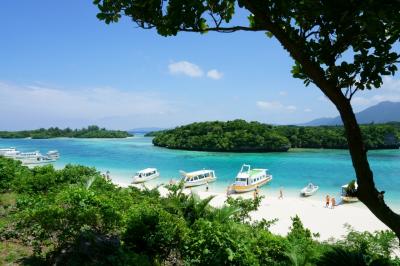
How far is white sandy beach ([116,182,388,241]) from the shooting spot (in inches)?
816

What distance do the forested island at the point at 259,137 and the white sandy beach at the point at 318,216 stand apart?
2099 inches

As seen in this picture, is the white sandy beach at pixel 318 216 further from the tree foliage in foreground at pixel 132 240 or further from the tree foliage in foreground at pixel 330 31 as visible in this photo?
the tree foliage in foreground at pixel 330 31

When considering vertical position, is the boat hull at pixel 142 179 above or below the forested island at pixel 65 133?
below

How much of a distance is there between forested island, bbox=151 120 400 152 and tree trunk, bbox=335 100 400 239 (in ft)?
258

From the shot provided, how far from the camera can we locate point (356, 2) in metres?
3.16

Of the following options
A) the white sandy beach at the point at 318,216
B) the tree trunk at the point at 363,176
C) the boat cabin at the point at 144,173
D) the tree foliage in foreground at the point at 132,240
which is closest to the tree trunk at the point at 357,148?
the tree trunk at the point at 363,176

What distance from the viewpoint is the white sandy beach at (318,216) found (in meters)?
20.7

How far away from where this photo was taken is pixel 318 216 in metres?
23.8

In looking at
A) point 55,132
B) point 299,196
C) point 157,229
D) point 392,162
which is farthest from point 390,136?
point 55,132

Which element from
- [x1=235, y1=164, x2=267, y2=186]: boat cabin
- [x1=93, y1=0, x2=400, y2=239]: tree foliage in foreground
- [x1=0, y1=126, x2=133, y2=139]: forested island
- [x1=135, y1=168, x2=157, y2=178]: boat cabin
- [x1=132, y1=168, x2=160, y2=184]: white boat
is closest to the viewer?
[x1=93, y1=0, x2=400, y2=239]: tree foliage in foreground

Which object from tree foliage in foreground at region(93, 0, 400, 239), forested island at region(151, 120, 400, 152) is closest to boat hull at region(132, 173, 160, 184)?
tree foliage in foreground at region(93, 0, 400, 239)

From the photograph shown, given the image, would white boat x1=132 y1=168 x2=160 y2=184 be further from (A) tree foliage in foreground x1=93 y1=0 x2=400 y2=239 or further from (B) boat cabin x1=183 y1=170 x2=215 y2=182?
(A) tree foliage in foreground x1=93 y1=0 x2=400 y2=239

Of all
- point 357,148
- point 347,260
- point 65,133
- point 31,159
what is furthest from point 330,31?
point 65,133

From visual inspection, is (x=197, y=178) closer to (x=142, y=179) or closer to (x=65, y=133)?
(x=142, y=179)
